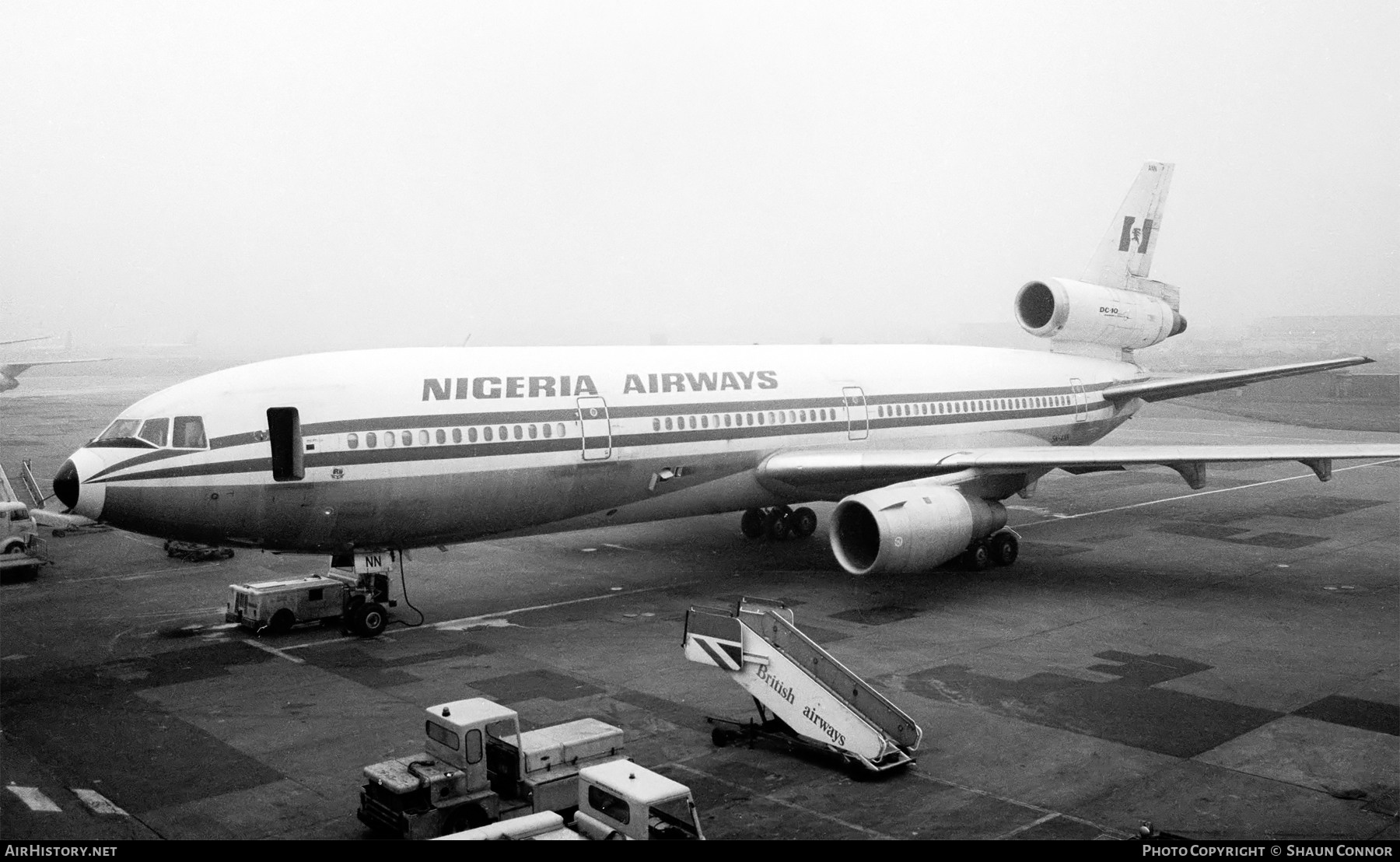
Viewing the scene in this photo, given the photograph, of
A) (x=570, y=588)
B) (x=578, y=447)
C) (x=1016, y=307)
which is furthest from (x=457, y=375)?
(x=1016, y=307)

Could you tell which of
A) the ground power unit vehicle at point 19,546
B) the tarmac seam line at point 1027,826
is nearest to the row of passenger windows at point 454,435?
the ground power unit vehicle at point 19,546

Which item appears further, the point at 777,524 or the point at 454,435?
the point at 777,524

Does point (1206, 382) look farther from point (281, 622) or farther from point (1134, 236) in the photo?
point (281, 622)

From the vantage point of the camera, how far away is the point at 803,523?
23031 mm

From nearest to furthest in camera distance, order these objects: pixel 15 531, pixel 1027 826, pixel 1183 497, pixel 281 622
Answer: pixel 1027 826 < pixel 281 622 < pixel 15 531 < pixel 1183 497

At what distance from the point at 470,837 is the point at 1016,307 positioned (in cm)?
2090

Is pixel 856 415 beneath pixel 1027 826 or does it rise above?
above

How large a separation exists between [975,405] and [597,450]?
31.0 ft

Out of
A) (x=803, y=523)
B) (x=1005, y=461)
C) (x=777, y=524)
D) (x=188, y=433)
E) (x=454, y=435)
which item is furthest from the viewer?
(x=803, y=523)

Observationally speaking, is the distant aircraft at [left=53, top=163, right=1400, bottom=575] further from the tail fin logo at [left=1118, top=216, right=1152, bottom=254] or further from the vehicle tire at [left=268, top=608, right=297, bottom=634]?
the tail fin logo at [left=1118, top=216, right=1152, bottom=254]

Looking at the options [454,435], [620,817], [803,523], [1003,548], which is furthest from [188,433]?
[1003,548]

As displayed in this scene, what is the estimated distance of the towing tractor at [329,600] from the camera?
15.2 m

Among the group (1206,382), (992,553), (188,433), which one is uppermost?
(1206,382)

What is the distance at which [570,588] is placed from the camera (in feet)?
60.0
